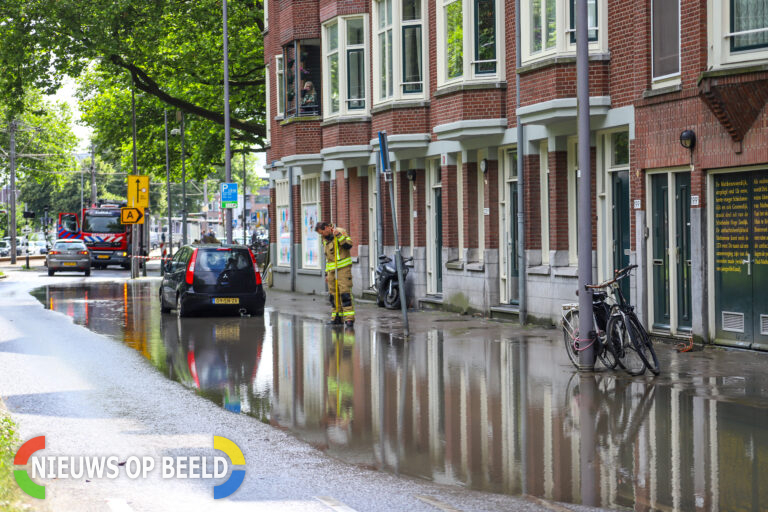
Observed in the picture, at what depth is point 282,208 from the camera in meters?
37.9

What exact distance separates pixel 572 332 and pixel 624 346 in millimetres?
839

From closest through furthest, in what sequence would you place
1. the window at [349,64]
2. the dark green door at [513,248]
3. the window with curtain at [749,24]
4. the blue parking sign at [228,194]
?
the window with curtain at [749,24], the dark green door at [513,248], the window at [349,64], the blue parking sign at [228,194]

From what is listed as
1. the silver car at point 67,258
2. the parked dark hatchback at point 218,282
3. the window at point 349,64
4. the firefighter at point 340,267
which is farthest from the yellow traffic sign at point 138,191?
the firefighter at point 340,267

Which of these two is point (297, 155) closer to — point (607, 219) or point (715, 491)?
point (607, 219)

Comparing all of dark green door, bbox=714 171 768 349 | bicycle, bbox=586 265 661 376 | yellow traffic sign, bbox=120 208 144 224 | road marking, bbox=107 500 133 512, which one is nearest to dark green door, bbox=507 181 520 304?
dark green door, bbox=714 171 768 349

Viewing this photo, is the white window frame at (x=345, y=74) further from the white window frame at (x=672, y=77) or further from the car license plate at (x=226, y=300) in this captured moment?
the white window frame at (x=672, y=77)

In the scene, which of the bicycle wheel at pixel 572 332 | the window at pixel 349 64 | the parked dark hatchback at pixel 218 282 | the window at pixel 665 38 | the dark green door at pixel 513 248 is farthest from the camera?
the window at pixel 349 64

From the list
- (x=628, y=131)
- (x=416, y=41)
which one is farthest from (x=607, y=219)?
(x=416, y=41)

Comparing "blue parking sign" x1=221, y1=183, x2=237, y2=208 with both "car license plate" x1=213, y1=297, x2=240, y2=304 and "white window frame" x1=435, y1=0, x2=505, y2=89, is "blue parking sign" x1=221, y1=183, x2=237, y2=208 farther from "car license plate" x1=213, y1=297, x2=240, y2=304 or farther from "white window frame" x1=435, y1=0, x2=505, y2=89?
"white window frame" x1=435, y1=0, x2=505, y2=89

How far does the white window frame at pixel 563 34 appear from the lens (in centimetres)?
1888

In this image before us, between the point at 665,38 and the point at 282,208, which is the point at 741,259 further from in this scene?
the point at 282,208

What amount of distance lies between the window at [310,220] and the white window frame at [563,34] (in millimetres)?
14205

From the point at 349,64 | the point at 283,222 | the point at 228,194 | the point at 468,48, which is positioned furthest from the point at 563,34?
the point at 283,222

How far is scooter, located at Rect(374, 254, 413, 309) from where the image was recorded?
26.2m
